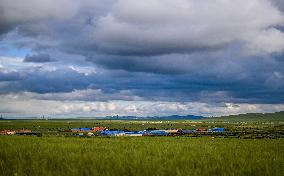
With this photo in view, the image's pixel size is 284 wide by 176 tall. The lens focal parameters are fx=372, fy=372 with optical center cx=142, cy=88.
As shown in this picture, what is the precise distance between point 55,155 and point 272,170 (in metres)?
10.5

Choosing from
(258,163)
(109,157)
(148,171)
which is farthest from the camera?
(109,157)

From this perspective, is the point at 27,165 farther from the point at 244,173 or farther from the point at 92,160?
the point at 244,173

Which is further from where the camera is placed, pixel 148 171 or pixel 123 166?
pixel 123 166

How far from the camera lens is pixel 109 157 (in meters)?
18.2

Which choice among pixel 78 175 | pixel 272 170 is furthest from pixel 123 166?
pixel 272 170

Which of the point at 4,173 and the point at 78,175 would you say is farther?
the point at 4,173

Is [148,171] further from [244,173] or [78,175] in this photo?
[244,173]

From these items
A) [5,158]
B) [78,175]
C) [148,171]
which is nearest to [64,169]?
[78,175]

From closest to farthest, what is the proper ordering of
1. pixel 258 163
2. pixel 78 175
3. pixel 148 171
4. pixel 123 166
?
pixel 78 175
pixel 148 171
pixel 123 166
pixel 258 163

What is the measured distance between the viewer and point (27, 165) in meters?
15.8

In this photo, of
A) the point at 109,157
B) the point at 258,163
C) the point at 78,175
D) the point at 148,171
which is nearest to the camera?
the point at 78,175

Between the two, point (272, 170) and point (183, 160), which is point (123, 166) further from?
point (272, 170)

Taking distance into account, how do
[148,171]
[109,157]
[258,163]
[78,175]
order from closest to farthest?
1. [78,175]
2. [148,171]
3. [258,163]
4. [109,157]

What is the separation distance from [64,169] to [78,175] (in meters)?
1.79
